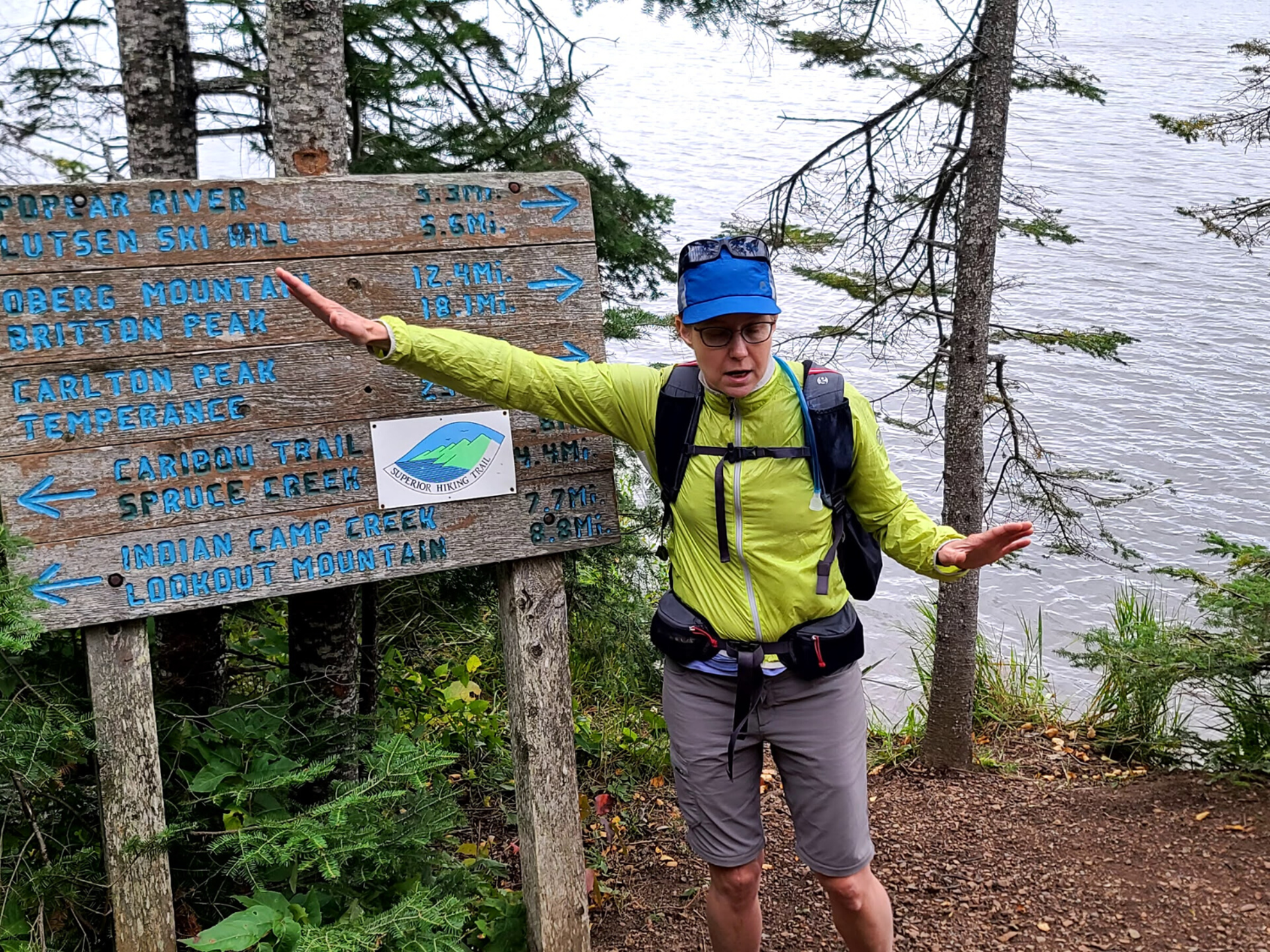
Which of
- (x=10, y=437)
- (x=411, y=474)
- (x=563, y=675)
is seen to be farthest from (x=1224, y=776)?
(x=10, y=437)

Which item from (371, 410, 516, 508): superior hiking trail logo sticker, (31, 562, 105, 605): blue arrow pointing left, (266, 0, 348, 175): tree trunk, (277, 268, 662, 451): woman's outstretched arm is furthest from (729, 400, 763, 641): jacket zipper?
(31, 562, 105, 605): blue arrow pointing left

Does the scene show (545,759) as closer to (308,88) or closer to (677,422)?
(677,422)

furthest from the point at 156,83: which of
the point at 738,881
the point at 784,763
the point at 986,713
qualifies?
the point at 986,713

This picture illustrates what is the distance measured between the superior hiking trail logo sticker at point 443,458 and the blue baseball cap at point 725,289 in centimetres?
74

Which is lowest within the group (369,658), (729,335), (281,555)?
(369,658)

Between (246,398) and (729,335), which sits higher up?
(729,335)

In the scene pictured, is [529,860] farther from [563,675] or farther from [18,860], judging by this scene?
[18,860]

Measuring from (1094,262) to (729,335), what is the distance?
13.5 metres

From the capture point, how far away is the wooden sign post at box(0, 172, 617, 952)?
9.20 feet

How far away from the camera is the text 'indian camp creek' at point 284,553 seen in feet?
9.54

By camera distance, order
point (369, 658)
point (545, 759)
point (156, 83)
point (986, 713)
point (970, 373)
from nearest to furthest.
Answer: point (545, 759) < point (156, 83) < point (369, 658) < point (970, 373) < point (986, 713)

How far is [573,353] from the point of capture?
11.2 feet

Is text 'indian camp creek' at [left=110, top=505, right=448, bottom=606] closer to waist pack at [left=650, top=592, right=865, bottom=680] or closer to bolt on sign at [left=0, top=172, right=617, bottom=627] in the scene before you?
bolt on sign at [left=0, top=172, right=617, bottom=627]

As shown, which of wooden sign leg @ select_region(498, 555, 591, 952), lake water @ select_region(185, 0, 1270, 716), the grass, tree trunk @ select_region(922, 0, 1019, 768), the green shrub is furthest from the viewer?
lake water @ select_region(185, 0, 1270, 716)
